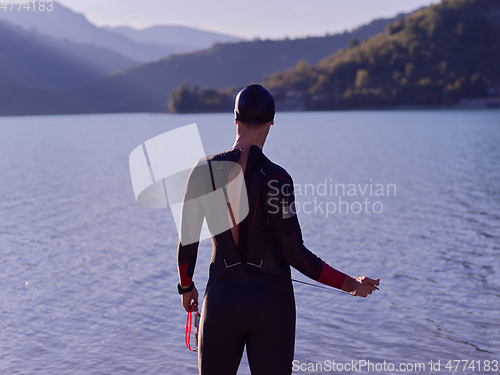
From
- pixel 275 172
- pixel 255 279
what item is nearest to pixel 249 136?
pixel 275 172

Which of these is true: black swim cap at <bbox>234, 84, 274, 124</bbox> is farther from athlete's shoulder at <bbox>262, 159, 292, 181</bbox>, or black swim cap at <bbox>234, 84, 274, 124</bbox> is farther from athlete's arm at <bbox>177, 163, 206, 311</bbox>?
athlete's arm at <bbox>177, 163, 206, 311</bbox>

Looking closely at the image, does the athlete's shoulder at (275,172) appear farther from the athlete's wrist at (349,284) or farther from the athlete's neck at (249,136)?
the athlete's wrist at (349,284)

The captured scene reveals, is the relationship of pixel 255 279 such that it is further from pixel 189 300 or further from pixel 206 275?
pixel 206 275

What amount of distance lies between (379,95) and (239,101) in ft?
647

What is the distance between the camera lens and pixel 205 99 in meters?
195

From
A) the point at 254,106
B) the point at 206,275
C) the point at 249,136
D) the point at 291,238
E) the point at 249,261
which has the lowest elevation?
the point at 206,275

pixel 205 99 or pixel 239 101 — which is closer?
pixel 239 101

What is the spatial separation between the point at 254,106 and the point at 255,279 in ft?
3.50

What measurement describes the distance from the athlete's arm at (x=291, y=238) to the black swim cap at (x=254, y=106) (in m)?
0.41

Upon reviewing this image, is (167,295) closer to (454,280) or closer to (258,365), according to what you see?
(454,280)

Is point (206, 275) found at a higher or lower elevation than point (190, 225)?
lower

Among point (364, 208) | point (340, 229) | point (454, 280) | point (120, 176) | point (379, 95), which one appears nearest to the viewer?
point (454, 280)

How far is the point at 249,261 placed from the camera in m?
3.19

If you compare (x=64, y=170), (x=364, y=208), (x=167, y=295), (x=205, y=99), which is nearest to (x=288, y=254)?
(x=167, y=295)
